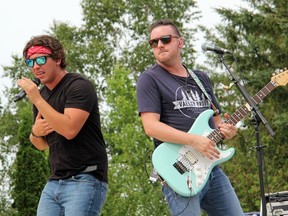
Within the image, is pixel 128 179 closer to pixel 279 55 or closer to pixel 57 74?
pixel 279 55

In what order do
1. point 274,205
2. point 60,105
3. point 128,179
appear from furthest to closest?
1. point 128,179
2. point 274,205
3. point 60,105

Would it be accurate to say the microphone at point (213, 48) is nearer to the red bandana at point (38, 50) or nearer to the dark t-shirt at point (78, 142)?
the dark t-shirt at point (78, 142)

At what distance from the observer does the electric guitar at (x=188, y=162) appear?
4.72m

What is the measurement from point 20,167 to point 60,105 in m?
12.2

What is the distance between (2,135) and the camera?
108 feet

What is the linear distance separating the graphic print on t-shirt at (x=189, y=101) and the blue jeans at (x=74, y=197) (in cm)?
71

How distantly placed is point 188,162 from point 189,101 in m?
0.41

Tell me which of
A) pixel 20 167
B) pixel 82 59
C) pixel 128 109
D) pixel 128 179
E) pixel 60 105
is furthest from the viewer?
pixel 82 59

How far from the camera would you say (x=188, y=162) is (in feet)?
15.9

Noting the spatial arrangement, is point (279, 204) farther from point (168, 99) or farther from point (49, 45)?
point (49, 45)

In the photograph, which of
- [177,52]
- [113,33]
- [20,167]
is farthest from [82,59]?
[177,52]

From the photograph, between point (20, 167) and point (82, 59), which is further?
point (82, 59)

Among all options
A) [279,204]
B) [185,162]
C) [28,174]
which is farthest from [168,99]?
[28,174]

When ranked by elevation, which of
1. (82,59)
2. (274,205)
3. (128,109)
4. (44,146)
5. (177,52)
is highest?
(82,59)
